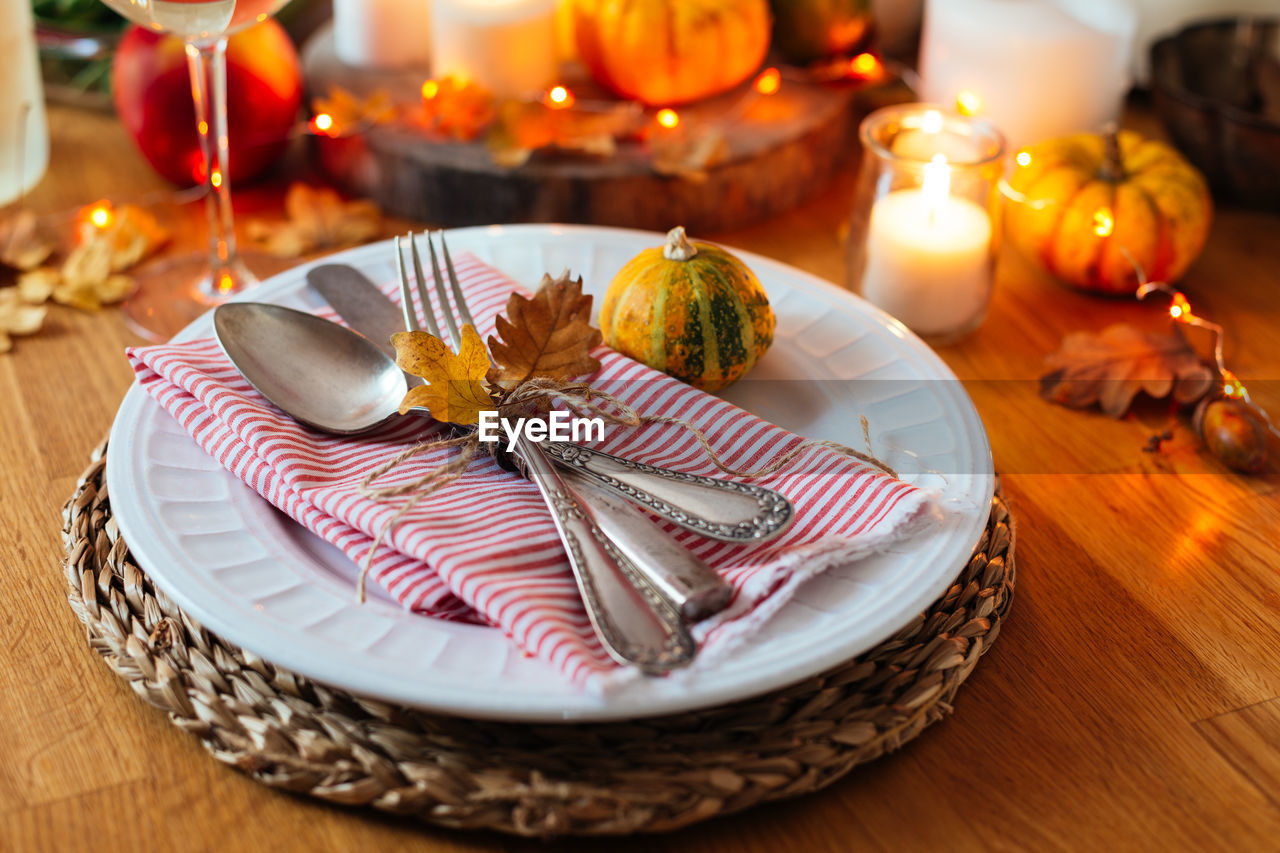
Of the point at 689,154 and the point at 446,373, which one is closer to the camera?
the point at 446,373

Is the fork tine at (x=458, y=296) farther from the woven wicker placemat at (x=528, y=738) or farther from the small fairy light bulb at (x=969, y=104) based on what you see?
the small fairy light bulb at (x=969, y=104)

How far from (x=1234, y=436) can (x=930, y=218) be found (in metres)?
0.29

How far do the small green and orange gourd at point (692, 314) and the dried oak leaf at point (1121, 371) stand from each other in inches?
11.6

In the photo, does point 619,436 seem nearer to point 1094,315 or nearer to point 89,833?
point 89,833

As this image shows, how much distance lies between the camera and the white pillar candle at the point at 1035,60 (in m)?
1.16

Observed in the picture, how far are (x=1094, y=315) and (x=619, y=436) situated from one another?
570 millimetres

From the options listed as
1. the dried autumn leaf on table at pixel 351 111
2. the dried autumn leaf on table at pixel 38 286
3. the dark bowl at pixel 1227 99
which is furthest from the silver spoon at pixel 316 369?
the dark bowl at pixel 1227 99

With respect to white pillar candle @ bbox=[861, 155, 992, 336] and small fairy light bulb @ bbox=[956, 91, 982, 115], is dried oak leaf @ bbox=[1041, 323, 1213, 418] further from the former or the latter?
small fairy light bulb @ bbox=[956, 91, 982, 115]

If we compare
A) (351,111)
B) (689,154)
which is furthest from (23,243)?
(689,154)

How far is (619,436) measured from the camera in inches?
27.0

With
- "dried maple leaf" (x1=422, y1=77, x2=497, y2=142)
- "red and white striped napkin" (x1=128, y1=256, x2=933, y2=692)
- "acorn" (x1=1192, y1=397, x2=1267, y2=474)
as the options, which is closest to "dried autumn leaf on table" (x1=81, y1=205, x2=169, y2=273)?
"dried maple leaf" (x1=422, y1=77, x2=497, y2=142)

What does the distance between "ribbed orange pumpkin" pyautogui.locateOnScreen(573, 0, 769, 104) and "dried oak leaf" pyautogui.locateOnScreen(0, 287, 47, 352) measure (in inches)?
22.8

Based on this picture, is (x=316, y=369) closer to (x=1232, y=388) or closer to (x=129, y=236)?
(x=129, y=236)

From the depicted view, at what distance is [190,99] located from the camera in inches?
43.9
